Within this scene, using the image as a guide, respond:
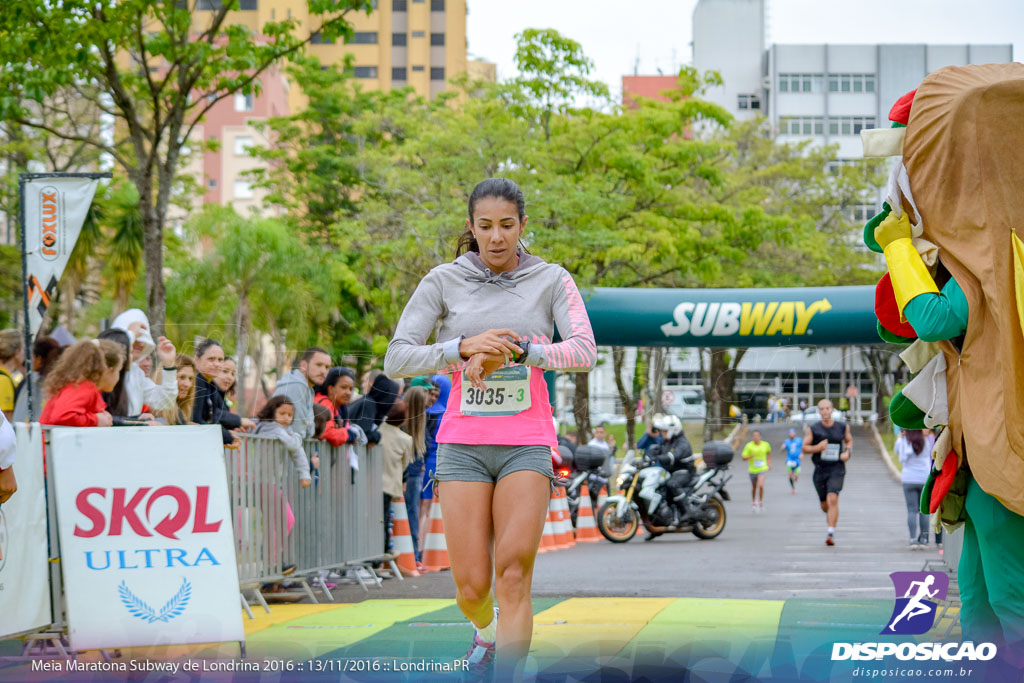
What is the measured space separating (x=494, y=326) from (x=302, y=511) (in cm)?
513

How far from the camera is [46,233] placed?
9602 mm

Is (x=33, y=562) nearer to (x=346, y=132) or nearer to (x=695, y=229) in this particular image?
(x=695, y=229)

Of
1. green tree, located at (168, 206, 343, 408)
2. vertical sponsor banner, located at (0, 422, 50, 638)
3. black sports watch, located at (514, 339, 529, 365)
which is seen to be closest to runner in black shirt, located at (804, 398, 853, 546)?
vertical sponsor banner, located at (0, 422, 50, 638)

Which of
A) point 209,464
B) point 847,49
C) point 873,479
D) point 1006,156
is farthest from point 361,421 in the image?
point 847,49

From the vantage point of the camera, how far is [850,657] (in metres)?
4.51

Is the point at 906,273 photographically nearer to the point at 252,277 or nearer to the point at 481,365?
the point at 481,365

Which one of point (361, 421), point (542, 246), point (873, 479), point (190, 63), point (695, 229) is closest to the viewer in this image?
point (361, 421)

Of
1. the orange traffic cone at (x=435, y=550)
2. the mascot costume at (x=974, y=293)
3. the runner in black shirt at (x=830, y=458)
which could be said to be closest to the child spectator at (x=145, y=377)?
the orange traffic cone at (x=435, y=550)

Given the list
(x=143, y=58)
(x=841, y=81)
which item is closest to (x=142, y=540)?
(x=143, y=58)

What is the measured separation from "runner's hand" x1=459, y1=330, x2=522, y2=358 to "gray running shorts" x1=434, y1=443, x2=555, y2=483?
36 cm

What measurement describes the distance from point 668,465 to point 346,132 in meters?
22.5

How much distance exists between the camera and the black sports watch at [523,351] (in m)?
4.28

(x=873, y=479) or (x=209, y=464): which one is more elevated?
(x=209, y=464)

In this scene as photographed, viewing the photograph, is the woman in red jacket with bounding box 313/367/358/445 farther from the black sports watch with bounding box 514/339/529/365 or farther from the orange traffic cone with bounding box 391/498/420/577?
the black sports watch with bounding box 514/339/529/365
